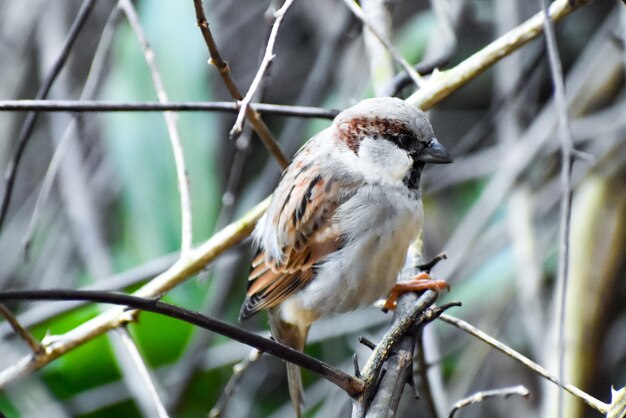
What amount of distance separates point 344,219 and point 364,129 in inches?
9.5

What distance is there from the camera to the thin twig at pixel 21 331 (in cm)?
146

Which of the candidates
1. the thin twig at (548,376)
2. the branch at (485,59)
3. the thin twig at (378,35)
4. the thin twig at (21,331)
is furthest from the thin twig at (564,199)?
the thin twig at (21,331)

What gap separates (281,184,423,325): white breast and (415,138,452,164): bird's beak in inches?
4.2

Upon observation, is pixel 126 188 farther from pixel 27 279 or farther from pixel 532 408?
pixel 532 408

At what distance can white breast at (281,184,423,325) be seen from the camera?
2068 mm

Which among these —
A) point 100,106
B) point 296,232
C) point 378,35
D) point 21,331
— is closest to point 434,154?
point 378,35

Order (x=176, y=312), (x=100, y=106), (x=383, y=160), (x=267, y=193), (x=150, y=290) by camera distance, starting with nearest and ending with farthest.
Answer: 1. (x=176, y=312)
2. (x=100, y=106)
3. (x=150, y=290)
4. (x=383, y=160)
5. (x=267, y=193)

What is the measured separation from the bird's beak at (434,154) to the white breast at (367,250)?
0.35 feet

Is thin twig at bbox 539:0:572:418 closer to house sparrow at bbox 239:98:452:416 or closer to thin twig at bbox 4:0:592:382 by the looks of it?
thin twig at bbox 4:0:592:382

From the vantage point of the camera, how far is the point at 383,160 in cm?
215

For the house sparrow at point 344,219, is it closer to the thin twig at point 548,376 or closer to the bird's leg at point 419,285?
the bird's leg at point 419,285

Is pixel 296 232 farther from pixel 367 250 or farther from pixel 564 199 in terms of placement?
pixel 564 199

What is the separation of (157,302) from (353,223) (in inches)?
45.4

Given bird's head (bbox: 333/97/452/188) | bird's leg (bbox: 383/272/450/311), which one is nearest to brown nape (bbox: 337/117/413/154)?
bird's head (bbox: 333/97/452/188)
